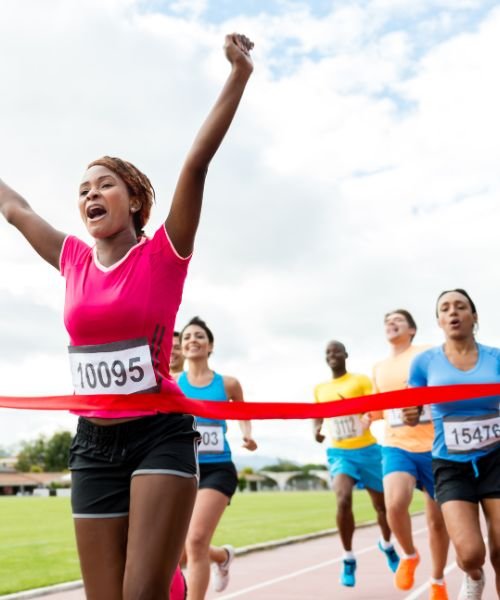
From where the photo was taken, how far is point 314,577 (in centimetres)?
1082

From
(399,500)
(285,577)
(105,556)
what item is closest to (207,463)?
(399,500)

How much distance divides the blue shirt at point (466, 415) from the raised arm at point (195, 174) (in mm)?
3207

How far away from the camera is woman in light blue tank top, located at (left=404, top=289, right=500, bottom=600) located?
19.3 ft

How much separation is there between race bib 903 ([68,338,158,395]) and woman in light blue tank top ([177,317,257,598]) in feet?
11.5

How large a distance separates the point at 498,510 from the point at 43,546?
11365 mm

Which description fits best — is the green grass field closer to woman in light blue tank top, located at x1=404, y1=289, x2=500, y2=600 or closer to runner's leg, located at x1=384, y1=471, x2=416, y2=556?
runner's leg, located at x1=384, y1=471, x2=416, y2=556

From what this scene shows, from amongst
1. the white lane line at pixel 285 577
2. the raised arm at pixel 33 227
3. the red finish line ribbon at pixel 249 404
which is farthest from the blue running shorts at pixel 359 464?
the raised arm at pixel 33 227

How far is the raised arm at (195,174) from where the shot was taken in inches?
133

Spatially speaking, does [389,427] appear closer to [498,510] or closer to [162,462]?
[498,510]

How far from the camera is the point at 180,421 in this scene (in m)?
3.42

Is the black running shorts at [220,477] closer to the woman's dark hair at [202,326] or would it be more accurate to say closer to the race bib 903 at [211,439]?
the race bib 903 at [211,439]

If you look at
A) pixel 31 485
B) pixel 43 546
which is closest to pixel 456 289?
pixel 43 546

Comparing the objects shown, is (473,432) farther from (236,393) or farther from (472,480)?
(236,393)

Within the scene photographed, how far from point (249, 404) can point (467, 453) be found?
214cm
